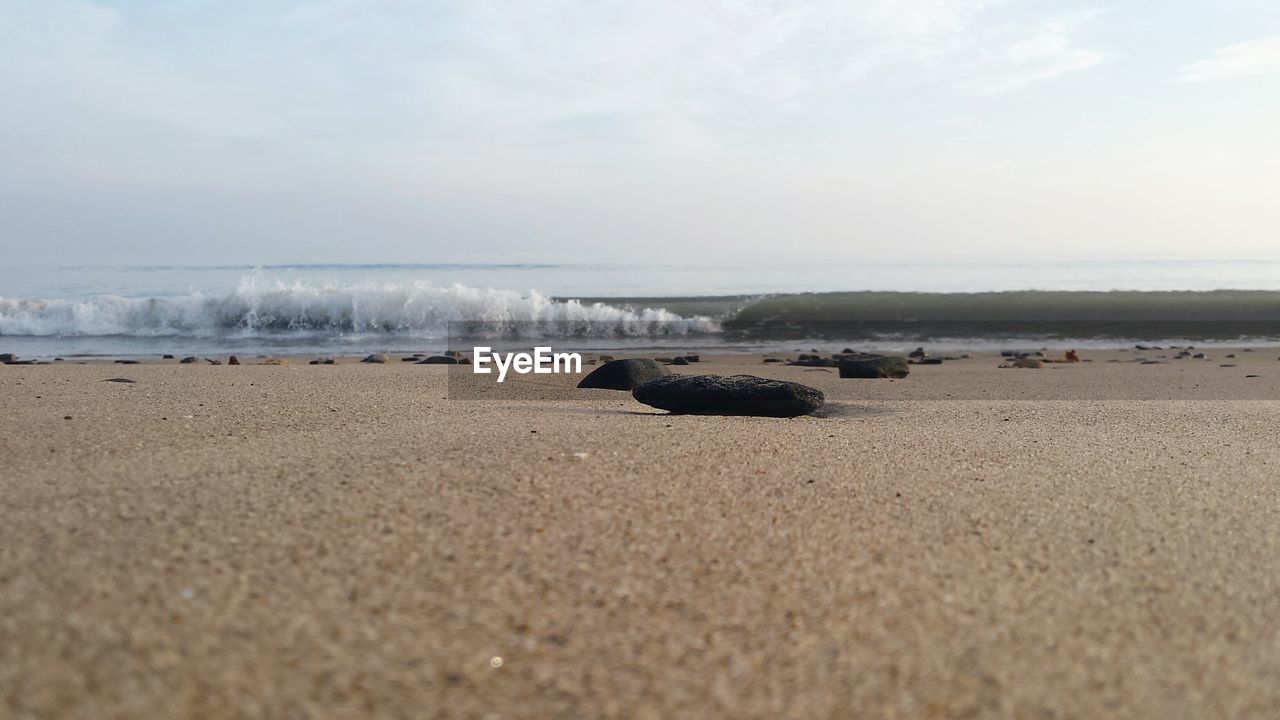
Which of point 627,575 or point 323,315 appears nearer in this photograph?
point 627,575

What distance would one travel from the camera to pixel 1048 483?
3.29 m

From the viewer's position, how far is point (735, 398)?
540cm

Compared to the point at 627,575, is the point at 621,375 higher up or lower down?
higher up

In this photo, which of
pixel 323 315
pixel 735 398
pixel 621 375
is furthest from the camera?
pixel 323 315

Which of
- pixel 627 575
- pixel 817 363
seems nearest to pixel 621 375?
pixel 817 363

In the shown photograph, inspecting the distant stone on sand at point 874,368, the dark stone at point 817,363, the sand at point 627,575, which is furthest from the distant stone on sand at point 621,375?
the sand at point 627,575

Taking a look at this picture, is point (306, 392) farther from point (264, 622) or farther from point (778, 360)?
point (778, 360)

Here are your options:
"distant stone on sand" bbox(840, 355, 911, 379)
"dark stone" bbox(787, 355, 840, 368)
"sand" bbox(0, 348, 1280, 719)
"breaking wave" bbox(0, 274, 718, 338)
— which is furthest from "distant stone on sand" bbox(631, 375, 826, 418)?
"breaking wave" bbox(0, 274, 718, 338)

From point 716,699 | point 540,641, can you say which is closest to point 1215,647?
point 716,699

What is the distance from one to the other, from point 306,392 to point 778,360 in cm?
653

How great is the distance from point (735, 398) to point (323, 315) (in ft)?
45.8

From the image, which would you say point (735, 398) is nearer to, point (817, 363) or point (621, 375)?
point (621, 375)

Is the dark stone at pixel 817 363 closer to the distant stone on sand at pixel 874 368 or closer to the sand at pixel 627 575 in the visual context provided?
the distant stone on sand at pixel 874 368

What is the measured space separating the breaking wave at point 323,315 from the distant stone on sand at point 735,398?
1107cm
